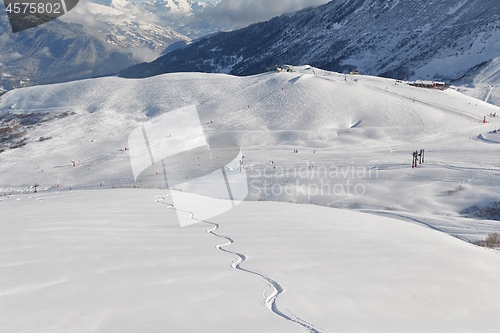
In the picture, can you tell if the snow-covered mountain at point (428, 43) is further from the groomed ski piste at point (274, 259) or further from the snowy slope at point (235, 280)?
the snowy slope at point (235, 280)

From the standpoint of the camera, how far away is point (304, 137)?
1699 inches

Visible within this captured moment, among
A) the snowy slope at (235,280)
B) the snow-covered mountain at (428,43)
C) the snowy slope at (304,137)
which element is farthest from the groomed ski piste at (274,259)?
the snow-covered mountain at (428,43)

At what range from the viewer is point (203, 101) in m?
59.5

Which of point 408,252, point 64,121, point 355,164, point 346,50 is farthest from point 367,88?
point 346,50

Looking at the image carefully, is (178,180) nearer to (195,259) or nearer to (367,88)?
(195,259)

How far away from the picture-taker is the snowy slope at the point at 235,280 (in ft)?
12.2

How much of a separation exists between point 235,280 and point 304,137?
38964 mm

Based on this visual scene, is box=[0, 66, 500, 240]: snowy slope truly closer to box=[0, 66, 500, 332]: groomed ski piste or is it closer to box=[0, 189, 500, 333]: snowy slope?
box=[0, 66, 500, 332]: groomed ski piste

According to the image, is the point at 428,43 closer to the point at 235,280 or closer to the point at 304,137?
the point at 304,137

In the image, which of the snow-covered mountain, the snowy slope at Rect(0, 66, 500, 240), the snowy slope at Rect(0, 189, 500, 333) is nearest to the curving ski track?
the snowy slope at Rect(0, 189, 500, 333)

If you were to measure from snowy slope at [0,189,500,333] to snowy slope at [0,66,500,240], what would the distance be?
7.12 m

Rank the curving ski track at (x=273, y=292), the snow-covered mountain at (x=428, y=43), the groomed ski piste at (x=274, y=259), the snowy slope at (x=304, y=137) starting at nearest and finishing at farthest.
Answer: the curving ski track at (x=273, y=292) < the groomed ski piste at (x=274, y=259) < the snowy slope at (x=304, y=137) < the snow-covered mountain at (x=428, y=43)

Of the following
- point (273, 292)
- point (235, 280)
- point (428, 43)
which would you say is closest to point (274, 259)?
point (235, 280)

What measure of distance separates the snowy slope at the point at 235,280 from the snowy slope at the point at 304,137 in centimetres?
712
